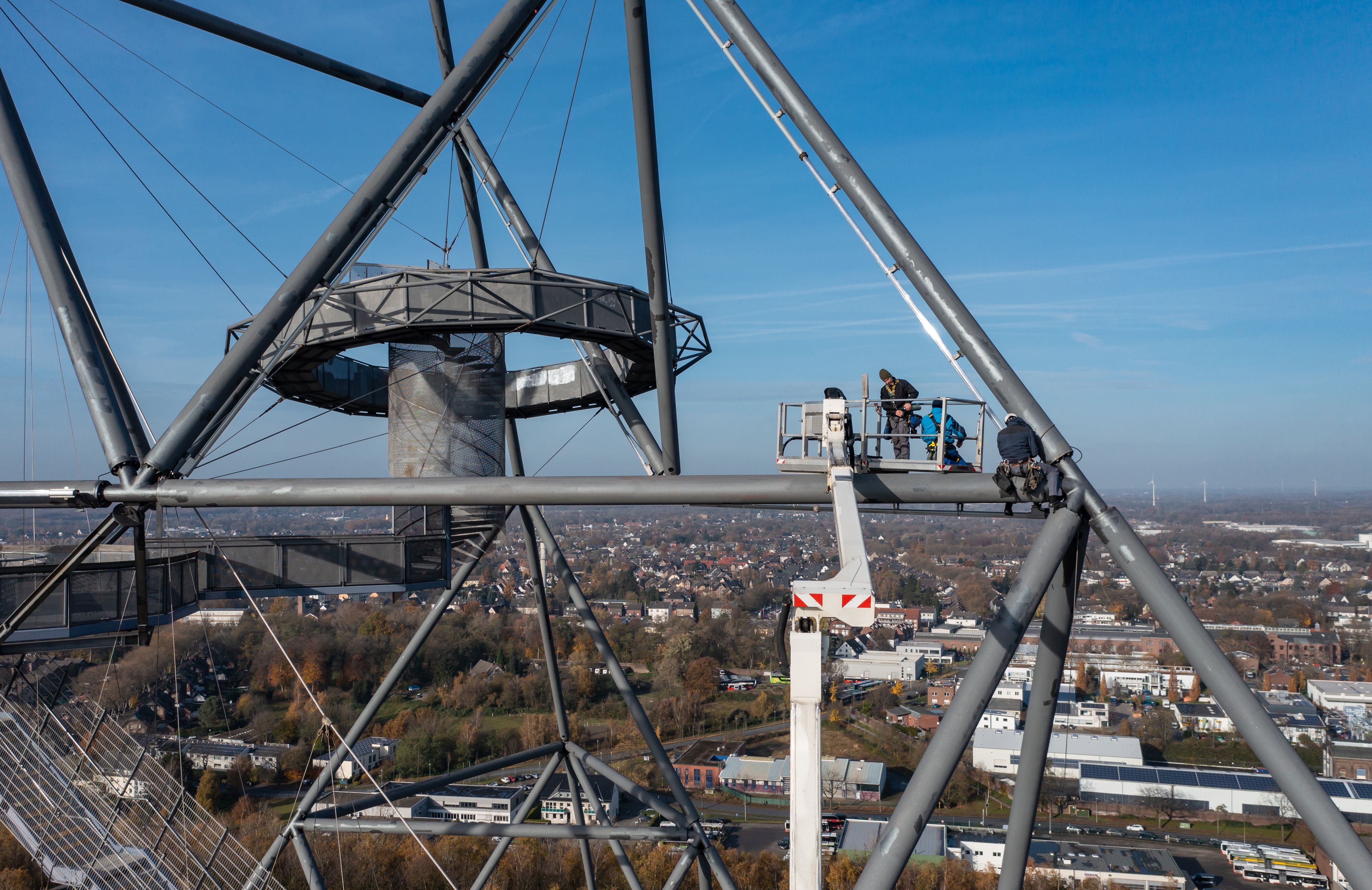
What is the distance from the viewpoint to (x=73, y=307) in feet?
27.5

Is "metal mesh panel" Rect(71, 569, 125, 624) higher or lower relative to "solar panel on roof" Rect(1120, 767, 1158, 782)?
higher

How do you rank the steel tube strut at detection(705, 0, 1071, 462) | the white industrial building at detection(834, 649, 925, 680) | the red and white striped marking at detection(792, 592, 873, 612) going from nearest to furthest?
the red and white striped marking at detection(792, 592, 873, 612), the steel tube strut at detection(705, 0, 1071, 462), the white industrial building at detection(834, 649, 925, 680)

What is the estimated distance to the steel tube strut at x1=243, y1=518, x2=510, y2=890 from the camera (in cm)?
1165

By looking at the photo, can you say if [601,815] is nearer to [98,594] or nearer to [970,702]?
[98,594]

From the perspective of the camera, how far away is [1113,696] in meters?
71.1

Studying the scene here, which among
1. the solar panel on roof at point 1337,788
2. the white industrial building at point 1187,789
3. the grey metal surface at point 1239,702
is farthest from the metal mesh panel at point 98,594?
the white industrial building at point 1187,789

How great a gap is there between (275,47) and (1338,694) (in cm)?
7920

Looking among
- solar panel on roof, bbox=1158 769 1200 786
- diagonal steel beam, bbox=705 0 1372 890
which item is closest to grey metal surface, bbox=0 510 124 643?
diagonal steel beam, bbox=705 0 1372 890

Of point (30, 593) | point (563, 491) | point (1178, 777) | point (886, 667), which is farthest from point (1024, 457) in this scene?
point (886, 667)

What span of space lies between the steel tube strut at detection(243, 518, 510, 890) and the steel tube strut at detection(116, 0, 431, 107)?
21.7ft

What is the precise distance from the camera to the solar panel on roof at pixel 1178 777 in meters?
52.6

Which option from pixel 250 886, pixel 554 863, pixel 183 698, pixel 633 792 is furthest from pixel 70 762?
pixel 183 698

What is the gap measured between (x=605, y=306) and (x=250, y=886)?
804 cm

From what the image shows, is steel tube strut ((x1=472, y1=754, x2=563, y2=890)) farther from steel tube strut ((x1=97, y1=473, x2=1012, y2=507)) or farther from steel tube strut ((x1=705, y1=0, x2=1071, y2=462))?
steel tube strut ((x1=705, y1=0, x2=1071, y2=462))
